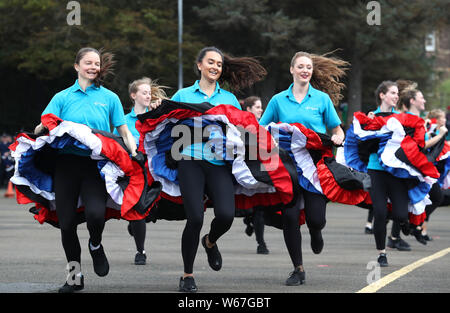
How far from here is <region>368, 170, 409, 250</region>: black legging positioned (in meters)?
10.4

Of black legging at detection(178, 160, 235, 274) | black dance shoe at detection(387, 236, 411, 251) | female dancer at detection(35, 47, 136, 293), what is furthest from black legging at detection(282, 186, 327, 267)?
black dance shoe at detection(387, 236, 411, 251)

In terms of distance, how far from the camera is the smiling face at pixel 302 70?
887 centimetres

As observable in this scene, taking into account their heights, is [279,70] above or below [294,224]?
above

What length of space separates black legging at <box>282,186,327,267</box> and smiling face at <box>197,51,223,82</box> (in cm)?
128

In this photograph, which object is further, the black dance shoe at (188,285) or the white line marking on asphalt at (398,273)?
the white line marking on asphalt at (398,273)

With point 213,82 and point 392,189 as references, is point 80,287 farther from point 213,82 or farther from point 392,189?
point 392,189

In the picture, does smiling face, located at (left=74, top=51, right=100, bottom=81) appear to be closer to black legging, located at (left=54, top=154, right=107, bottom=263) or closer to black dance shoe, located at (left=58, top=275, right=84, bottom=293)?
black legging, located at (left=54, top=154, right=107, bottom=263)

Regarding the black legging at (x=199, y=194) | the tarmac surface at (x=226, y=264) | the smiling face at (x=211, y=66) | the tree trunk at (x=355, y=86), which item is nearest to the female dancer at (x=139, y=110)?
the tarmac surface at (x=226, y=264)

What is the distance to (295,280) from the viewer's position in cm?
852

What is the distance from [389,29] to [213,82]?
2565 cm

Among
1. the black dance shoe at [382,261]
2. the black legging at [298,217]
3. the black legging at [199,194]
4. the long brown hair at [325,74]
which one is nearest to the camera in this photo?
the black legging at [199,194]

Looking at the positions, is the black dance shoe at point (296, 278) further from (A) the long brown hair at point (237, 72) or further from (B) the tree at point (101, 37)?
(B) the tree at point (101, 37)

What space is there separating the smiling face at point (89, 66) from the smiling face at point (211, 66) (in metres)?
0.94
